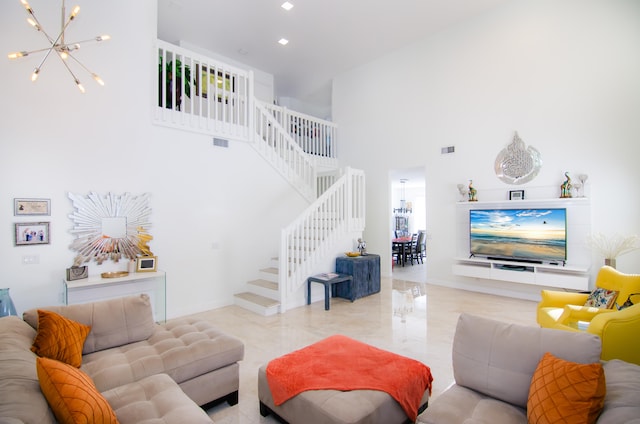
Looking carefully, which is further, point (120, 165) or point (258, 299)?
point (258, 299)

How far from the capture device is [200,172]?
5242mm

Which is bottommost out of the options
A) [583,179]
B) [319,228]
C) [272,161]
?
[319,228]

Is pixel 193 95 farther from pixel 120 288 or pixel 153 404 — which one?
pixel 153 404

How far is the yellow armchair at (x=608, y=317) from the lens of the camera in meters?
2.32

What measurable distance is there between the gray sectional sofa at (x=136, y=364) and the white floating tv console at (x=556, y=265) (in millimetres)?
4895

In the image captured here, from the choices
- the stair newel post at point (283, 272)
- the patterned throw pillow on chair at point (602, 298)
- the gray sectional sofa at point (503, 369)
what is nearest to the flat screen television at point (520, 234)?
the patterned throw pillow on chair at point (602, 298)

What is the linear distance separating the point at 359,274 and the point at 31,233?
4658 mm

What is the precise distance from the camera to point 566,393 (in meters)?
1.46

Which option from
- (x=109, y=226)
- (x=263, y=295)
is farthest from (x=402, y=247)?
(x=109, y=226)

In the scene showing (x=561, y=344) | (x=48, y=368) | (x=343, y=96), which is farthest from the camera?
(x=343, y=96)

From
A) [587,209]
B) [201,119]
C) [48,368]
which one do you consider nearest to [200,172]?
[201,119]

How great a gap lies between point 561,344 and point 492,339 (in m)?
0.34

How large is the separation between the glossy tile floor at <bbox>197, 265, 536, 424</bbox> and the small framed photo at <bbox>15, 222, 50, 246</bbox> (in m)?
2.27

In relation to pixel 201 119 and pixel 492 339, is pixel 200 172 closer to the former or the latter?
pixel 201 119
